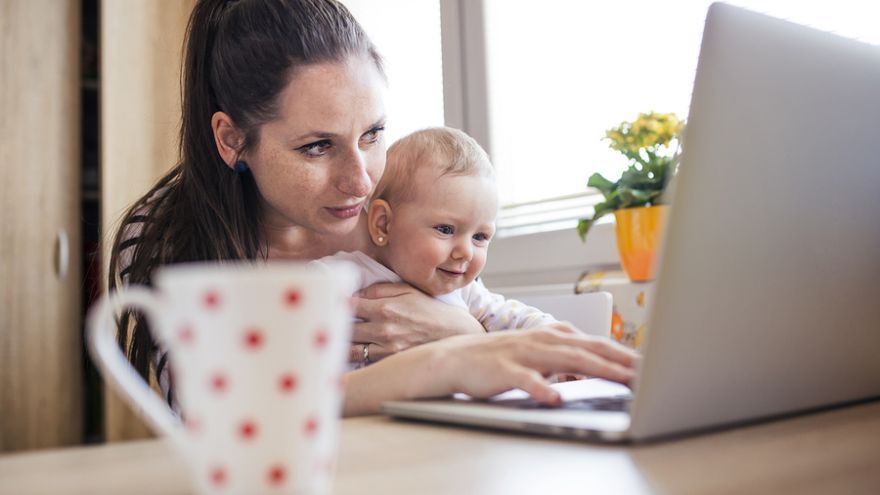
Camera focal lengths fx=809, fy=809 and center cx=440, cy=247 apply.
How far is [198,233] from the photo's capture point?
135 centimetres

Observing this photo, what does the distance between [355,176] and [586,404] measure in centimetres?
78

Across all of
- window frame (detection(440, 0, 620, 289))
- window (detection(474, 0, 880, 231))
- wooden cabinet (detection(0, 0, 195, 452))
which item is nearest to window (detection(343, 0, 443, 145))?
window frame (detection(440, 0, 620, 289))

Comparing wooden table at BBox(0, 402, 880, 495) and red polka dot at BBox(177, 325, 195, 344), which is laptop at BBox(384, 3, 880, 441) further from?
red polka dot at BBox(177, 325, 195, 344)

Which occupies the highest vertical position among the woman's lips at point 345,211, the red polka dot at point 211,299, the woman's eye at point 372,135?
the red polka dot at point 211,299

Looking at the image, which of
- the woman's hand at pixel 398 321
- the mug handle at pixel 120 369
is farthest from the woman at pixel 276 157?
the mug handle at pixel 120 369

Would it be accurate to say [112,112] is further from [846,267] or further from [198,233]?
[846,267]

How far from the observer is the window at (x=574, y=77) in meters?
2.12

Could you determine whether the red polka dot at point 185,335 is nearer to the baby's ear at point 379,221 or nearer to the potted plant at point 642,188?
the baby's ear at point 379,221

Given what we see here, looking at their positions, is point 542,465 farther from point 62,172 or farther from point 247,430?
point 62,172

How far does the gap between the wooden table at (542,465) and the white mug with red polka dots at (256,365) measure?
87 mm

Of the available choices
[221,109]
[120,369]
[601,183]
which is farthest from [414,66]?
[120,369]

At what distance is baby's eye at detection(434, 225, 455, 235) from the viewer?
134cm

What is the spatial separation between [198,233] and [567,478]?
1.06 m

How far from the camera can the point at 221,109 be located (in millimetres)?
1469
